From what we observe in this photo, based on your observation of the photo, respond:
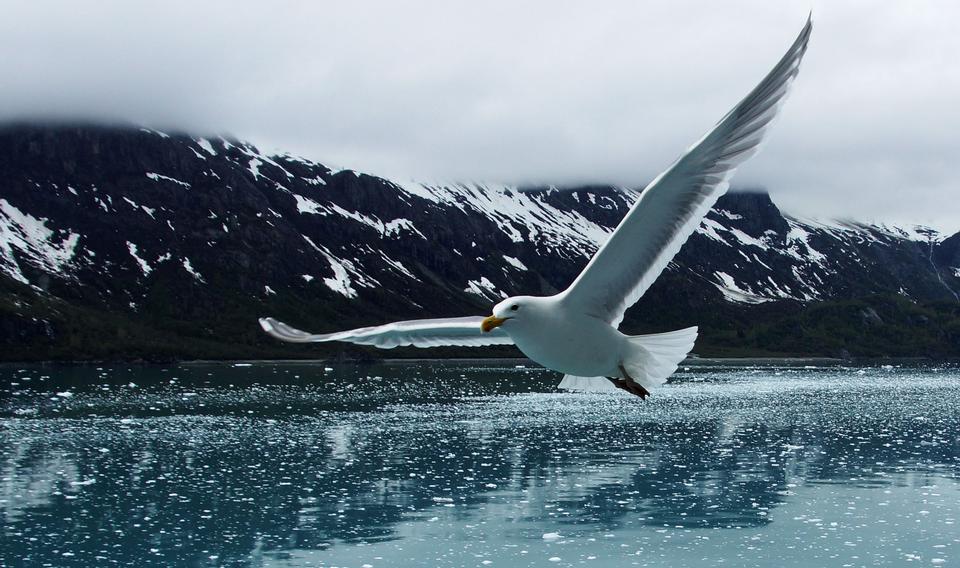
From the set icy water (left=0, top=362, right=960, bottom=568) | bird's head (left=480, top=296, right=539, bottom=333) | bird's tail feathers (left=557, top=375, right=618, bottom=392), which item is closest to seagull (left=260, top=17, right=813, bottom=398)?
bird's head (left=480, top=296, right=539, bottom=333)

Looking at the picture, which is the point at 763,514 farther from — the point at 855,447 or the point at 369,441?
the point at 369,441

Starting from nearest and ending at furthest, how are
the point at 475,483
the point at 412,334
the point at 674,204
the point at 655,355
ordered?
the point at 674,204 → the point at 655,355 → the point at 412,334 → the point at 475,483

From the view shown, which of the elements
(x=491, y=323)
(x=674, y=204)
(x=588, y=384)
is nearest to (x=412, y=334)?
(x=588, y=384)

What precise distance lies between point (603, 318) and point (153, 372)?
445ft

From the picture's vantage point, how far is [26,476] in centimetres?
4500

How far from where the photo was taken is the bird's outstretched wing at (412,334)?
9.91m

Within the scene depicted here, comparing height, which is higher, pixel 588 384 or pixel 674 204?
pixel 674 204

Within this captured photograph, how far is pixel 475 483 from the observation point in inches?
1747

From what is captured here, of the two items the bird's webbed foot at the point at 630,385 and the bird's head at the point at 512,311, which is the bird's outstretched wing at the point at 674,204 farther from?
the bird's webbed foot at the point at 630,385

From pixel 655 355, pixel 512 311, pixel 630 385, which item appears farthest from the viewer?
pixel 655 355

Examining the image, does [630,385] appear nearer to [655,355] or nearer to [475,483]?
[655,355]

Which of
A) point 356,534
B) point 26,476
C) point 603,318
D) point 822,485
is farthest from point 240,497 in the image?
point 603,318

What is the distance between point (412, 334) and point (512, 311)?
2.19 metres

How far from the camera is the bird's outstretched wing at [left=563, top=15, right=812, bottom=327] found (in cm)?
805
